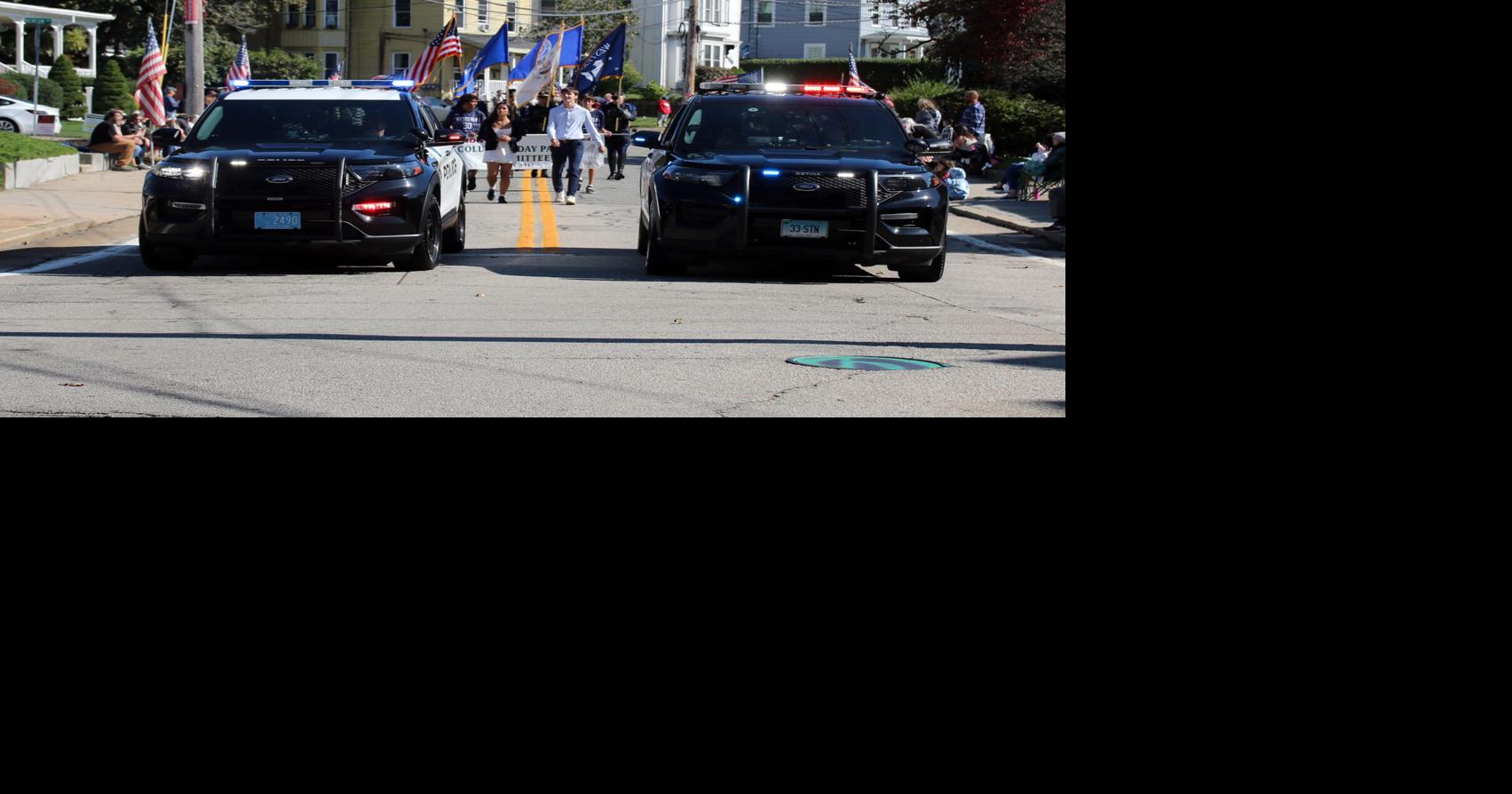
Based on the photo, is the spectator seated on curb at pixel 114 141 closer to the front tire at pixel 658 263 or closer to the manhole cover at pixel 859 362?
the front tire at pixel 658 263

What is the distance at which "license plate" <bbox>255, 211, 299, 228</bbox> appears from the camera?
13.7m

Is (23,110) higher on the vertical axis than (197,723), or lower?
higher

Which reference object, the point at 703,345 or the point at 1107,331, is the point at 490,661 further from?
the point at 703,345

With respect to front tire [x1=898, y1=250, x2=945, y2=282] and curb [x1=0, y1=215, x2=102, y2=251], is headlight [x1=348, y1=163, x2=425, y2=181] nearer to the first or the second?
curb [x1=0, y1=215, x2=102, y2=251]

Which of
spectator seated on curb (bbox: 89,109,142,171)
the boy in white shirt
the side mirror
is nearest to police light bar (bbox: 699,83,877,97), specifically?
the side mirror

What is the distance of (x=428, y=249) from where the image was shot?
46.8 ft

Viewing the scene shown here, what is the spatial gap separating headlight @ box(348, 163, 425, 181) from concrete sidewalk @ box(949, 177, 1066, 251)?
7655mm

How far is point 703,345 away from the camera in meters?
9.88

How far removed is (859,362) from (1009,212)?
13.9 metres

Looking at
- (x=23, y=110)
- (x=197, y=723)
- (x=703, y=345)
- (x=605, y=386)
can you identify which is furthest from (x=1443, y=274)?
(x=23, y=110)

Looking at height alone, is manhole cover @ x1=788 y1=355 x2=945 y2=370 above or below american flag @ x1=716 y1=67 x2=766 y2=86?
below

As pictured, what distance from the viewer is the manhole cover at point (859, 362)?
9.28 metres

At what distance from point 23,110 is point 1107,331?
40627 mm

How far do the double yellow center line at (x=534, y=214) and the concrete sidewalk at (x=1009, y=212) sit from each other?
553 centimetres
